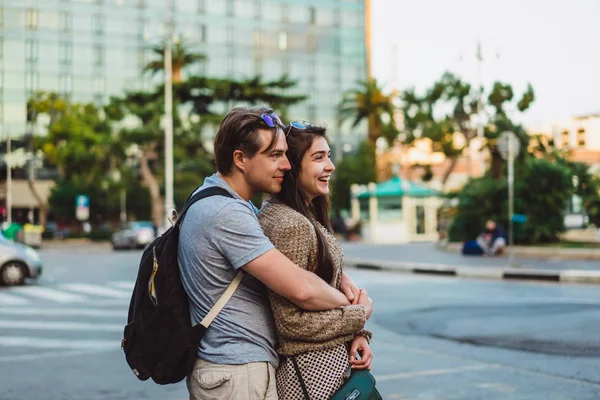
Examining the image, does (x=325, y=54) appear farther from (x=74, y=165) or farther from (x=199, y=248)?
(x=199, y=248)

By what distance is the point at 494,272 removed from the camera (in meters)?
17.9

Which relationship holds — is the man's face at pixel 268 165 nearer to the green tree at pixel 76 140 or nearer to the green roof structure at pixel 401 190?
the green roof structure at pixel 401 190

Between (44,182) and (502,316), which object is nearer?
(502,316)

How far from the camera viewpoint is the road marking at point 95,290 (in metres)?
15.2

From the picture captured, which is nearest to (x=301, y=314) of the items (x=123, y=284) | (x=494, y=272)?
(x=123, y=284)

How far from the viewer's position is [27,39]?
67812 mm

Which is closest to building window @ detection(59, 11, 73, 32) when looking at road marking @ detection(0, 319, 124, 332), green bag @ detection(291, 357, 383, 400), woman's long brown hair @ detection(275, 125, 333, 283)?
road marking @ detection(0, 319, 124, 332)

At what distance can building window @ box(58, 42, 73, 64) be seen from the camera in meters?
68.8

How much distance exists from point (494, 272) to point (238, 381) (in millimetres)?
15962

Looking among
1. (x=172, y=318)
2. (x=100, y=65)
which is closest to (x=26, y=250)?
(x=172, y=318)

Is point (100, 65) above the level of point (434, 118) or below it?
above

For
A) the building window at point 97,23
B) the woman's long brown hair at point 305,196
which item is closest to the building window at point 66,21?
the building window at point 97,23

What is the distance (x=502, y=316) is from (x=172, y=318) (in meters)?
8.68

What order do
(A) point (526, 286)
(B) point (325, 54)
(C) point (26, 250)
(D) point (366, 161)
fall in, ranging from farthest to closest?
(B) point (325, 54), (D) point (366, 161), (C) point (26, 250), (A) point (526, 286)
